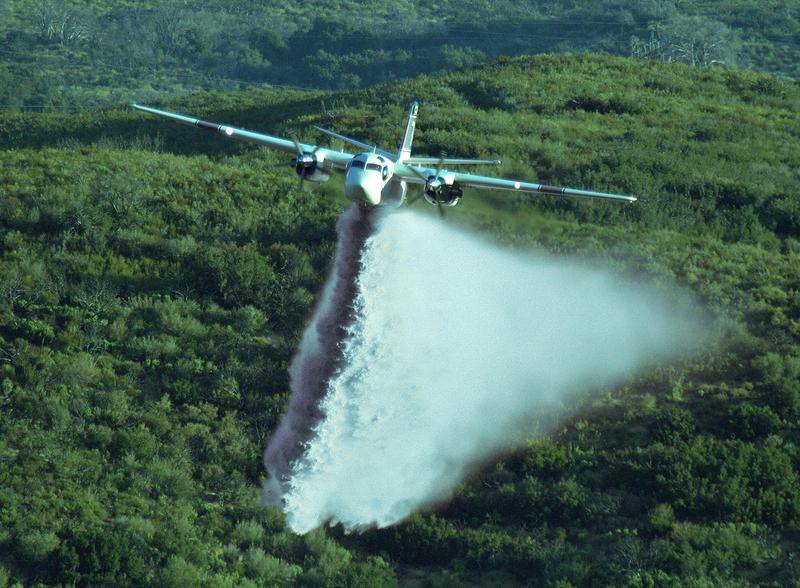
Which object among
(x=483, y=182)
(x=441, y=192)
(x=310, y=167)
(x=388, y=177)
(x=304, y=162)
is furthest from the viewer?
(x=310, y=167)

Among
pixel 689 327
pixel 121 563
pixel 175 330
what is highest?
pixel 689 327

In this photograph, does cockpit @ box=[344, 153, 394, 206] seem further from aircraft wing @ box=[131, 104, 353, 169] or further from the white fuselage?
aircraft wing @ box=[131, 104, 353, 169]

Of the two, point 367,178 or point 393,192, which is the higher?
point 367,178

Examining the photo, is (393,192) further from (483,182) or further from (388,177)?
(483,182)

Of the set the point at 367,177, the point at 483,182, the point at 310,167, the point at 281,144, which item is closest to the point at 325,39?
the point at 281,144

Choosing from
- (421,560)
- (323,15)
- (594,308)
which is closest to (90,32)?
(323,15)

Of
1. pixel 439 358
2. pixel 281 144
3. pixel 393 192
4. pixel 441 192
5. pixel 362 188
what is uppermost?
pixel 281 144

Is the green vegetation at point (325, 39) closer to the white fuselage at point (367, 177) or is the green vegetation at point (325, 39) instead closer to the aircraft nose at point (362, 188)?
the white fuselage at point (367, 177)

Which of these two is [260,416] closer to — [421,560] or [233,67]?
[421,560]
